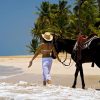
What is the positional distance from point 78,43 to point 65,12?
4355cm

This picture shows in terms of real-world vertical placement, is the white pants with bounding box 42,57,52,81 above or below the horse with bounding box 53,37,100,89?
below

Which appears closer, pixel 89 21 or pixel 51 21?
pixel 89 21

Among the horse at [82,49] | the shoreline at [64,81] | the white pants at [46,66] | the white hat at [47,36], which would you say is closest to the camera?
the white pants at [46,66]

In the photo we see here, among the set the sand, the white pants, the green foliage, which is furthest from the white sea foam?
the green foliage

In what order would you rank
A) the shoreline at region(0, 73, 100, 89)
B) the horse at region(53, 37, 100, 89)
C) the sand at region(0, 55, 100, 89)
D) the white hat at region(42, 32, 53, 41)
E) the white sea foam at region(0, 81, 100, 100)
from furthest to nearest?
the sand at region(0, 55, 100, 89) → the shoreline at region(0, 73, 100, 89) → the horse at region(53, 37, 100, 89) → the white hat at region(42, 32, 53, 41) → the white sea foam at region(0, 81, 100, 100)

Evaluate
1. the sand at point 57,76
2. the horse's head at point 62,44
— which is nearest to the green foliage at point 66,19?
the sand at point 57,76

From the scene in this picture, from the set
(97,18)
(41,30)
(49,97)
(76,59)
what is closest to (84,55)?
(76,59)

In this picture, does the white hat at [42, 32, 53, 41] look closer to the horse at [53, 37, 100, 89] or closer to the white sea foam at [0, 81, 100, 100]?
the horse at [53, 37, 100, 89]

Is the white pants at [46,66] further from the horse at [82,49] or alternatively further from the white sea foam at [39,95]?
the white sea foam at [39,95]

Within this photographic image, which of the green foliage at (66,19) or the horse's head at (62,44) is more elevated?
the green foliage at (66,19)

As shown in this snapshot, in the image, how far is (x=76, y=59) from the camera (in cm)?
1281

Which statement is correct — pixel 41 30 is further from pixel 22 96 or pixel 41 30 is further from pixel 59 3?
pixel 22 96

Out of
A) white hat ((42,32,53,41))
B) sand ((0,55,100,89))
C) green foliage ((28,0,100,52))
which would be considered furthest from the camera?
green foliage ((28,0,100,52))

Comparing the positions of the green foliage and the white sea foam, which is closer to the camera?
the white sea foam
